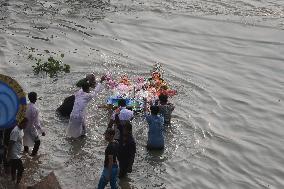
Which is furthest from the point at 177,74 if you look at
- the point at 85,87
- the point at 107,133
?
the point at 107,133

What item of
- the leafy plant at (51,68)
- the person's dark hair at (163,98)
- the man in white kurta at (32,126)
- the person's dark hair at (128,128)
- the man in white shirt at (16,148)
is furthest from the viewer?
the leafy plant at (51,68)

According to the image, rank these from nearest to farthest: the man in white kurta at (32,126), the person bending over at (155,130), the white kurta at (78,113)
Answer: the man in white kurta at (32,126), the person bending over at (155,130), the white kurta at (78,113)

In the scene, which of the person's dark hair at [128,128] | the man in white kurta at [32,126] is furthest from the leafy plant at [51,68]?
the person's dark hair at [128,128]

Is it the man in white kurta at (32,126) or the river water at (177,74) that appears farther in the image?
the river water at (177,74)

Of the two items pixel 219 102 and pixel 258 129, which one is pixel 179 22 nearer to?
pixel 219 102

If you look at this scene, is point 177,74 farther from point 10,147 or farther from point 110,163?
point 10,147

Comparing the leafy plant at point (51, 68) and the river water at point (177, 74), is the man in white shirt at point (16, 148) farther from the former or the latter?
the leafy plant at point (51, 68)

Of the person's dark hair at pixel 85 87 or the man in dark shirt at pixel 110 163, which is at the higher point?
the person's dark hair at pixel 85 87

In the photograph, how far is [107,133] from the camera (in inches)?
431

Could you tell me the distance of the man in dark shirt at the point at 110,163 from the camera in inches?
430

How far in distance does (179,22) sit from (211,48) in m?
3.48

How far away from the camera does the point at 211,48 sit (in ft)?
74.9

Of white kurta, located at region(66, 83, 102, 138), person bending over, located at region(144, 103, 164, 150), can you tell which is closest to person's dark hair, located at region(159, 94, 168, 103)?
person bending over, located at region(144, 103, 164, 150)

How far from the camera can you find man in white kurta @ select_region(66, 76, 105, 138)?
13750 millimetres
